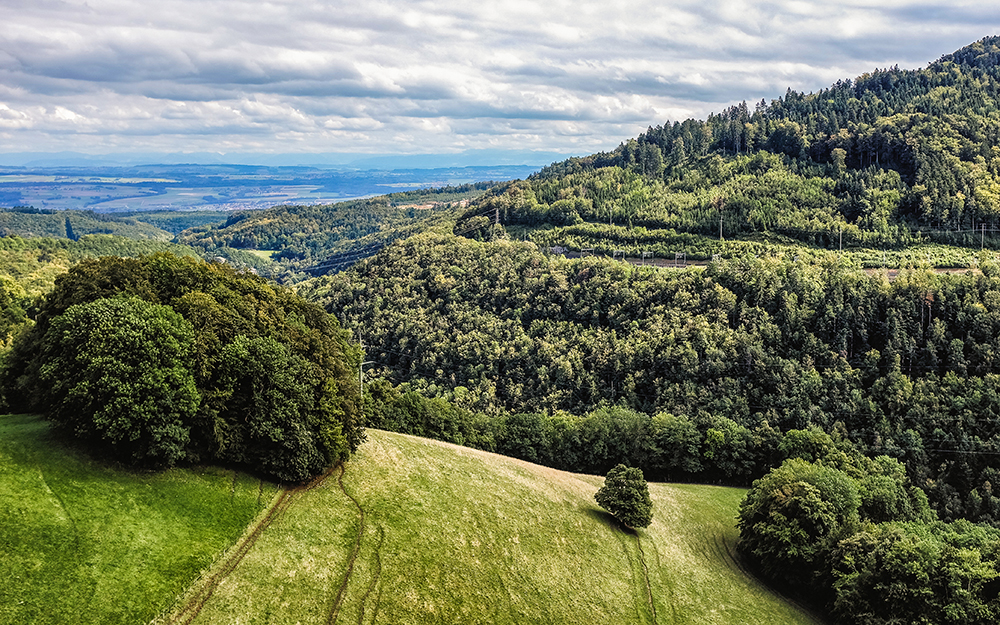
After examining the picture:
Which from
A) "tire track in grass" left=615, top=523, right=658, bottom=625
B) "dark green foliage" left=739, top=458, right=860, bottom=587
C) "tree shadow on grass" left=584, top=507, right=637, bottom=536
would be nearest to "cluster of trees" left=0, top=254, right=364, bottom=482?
"tree shadow on grass" left=584, top=507, right=637, bottom=536

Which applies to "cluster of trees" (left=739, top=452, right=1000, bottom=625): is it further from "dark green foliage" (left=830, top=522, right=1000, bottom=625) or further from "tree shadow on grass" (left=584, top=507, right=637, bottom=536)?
"tree shadow on grass" (left=584, top=507, right=637, bottom=536)

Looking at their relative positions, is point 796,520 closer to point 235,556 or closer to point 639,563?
point 639,563

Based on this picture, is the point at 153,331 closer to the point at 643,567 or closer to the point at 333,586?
the point at 333,586

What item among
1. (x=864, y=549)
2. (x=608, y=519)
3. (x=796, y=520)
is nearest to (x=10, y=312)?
(x=608, y=519)

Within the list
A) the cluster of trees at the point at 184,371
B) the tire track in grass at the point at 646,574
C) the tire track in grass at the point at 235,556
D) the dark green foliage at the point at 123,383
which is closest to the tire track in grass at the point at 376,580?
the tire track in grass at the point at 235,556

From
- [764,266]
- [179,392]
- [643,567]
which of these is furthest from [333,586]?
[764,266]

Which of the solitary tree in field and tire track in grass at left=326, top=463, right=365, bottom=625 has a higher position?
tire track in grass at left=326, top=463, right=365, bottom=625
